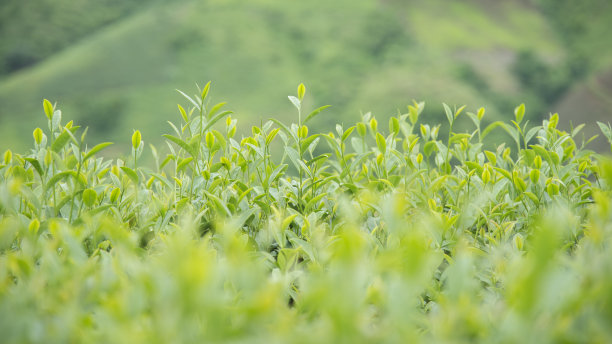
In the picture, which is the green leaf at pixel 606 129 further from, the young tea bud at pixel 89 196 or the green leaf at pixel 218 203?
the young tea bud at pixel 89 196

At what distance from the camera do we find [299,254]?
3.36 feet

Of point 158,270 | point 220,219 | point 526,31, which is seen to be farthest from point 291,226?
point 526,31

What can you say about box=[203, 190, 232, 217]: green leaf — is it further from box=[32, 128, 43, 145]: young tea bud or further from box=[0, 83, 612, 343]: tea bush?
box=[32, 128, 43, 145]: young tea bud

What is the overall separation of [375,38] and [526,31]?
13499mm

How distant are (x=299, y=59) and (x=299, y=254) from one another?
123 ft

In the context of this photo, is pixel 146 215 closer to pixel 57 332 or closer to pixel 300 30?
pixel 57 332

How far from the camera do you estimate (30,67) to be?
3797cm

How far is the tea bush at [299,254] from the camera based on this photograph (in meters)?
0.49

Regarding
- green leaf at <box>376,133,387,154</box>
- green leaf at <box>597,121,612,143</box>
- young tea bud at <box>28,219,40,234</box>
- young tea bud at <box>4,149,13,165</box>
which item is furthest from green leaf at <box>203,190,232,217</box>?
green leaf at <box>597,121,612,143</box>

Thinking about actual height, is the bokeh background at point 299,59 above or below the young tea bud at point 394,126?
above

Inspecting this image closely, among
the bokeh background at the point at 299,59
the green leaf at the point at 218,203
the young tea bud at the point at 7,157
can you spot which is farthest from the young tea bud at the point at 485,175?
the bokeh background at the point at 299,59

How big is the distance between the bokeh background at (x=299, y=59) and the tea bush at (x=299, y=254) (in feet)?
93.6

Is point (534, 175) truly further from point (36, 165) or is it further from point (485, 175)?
point (36, 165)

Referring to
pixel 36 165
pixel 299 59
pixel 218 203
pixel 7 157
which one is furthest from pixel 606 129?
pixel 299 59
